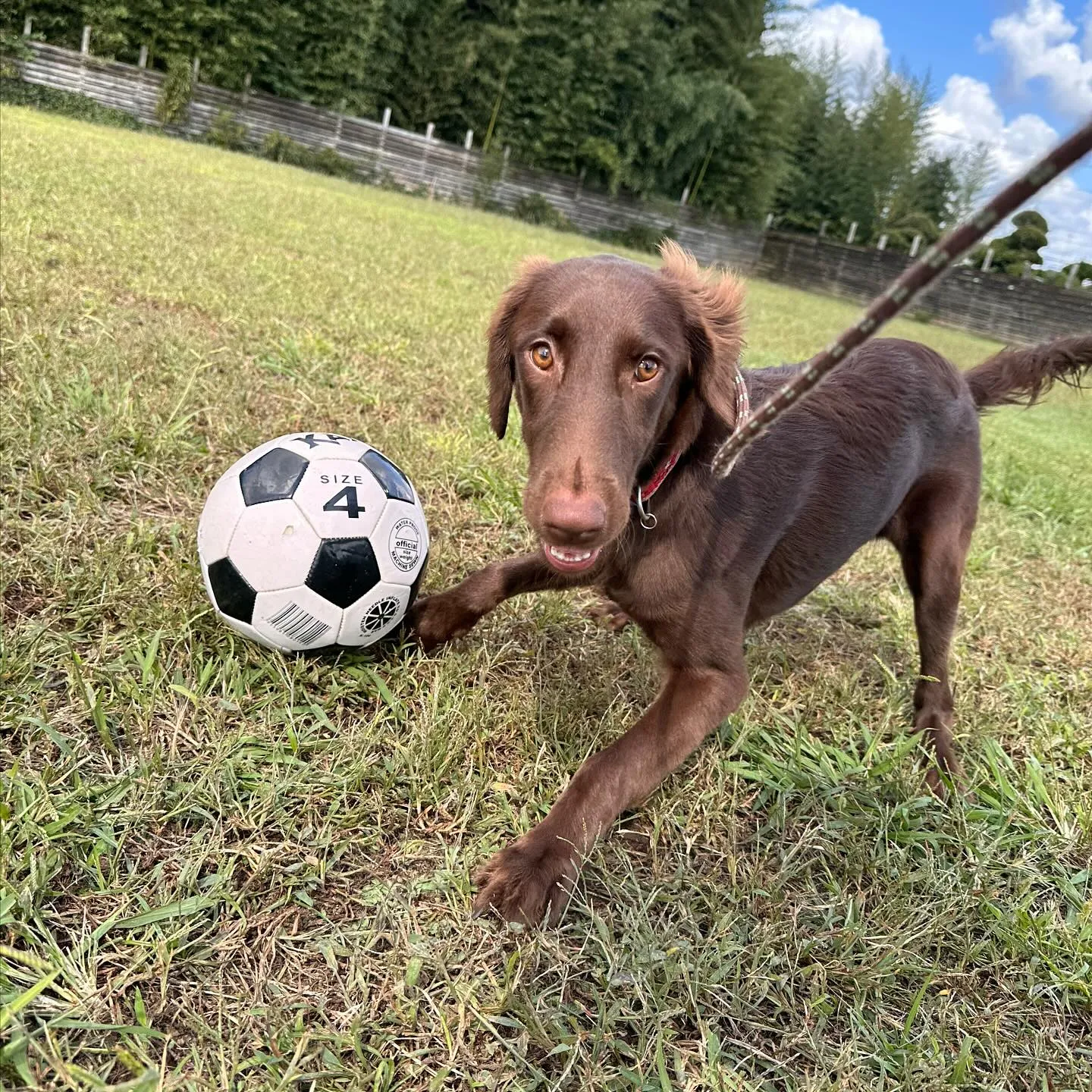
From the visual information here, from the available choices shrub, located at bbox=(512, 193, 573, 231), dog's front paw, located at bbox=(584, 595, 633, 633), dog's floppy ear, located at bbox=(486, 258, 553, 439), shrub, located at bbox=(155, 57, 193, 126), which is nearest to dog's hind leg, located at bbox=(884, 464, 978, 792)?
dog's front paw, located at bbox=(584, 595, 633, 633)

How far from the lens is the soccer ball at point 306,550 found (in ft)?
6.16

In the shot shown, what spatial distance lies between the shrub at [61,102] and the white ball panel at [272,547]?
25265 millimetres

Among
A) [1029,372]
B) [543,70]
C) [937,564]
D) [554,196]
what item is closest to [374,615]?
[937,564]

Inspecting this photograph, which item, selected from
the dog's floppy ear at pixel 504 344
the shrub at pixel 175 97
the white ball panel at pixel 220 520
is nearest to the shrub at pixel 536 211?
the shrub at pixel 175 97

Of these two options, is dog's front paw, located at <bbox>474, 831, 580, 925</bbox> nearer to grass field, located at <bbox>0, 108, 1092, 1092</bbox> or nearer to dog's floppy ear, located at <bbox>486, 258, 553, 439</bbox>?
grass field, located at <bbox>0, 108, 1092, 1092</bbox>

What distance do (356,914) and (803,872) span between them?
3.30 feet

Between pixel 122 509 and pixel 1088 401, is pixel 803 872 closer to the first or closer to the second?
pixel 122 509

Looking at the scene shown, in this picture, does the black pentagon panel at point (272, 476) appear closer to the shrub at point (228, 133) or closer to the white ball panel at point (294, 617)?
the white ball panel at point (294, 617)

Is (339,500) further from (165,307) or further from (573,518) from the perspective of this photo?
(165,307)

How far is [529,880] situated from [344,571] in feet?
2.76

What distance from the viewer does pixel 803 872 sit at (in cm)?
181

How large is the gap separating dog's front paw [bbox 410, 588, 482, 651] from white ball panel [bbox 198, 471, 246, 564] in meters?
0.54

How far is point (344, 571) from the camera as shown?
75.7 inches

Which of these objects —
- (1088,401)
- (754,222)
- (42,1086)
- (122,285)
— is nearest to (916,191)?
(754,222)
